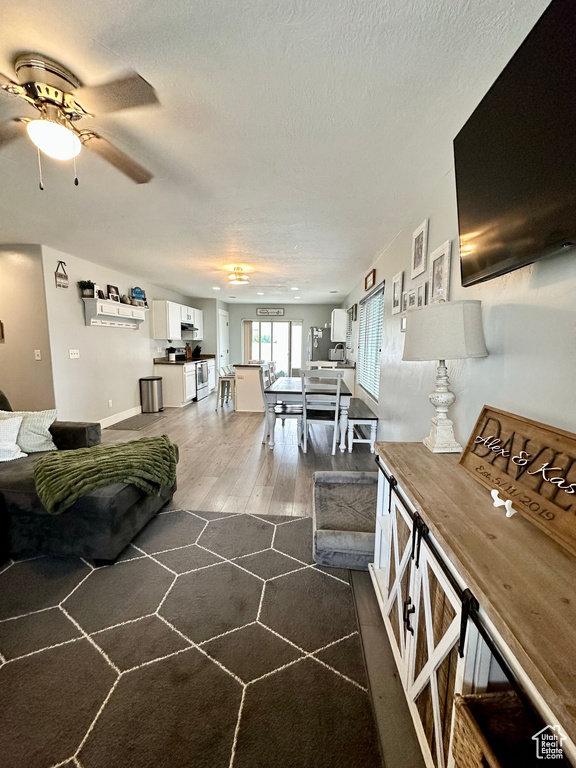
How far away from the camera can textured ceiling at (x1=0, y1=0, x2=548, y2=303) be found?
983 mm

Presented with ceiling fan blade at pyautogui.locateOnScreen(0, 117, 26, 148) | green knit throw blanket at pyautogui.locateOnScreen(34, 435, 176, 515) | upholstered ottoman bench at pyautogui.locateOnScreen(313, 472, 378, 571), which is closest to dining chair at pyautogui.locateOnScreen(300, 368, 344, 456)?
upholstered ottoman bench at pyautogui.locateOnScreen(313, 472, 378, 571)

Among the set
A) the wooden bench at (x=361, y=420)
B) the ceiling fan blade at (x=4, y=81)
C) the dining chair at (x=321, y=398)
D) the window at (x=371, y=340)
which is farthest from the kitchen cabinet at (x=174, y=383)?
the ceiling fan blade at (x=4, y=81)

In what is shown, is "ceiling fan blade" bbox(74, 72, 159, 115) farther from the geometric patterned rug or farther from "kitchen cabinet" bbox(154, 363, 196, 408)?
"kitchen cabinet" bbox(154, 363, 196, 408)

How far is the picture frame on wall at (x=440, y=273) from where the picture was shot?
179 centimetres

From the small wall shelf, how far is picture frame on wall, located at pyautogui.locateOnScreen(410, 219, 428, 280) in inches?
161

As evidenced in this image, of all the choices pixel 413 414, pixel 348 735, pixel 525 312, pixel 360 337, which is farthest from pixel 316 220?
pixel 348 735

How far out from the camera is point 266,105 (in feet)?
4.46

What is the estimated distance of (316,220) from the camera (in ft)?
8.84

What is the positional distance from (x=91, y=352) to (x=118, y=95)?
13.0ft

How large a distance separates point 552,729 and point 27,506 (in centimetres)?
235

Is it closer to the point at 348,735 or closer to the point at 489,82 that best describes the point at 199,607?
the point at 348,735

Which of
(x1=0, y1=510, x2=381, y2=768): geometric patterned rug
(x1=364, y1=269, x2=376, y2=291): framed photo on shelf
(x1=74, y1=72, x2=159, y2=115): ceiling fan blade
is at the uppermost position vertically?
(x1=74, y1=72, x2=159, y2=115): ceiling fan blade

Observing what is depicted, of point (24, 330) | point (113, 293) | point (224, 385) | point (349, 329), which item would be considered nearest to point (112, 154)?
point (24, 330)

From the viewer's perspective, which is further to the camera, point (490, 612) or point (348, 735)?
point (348, 735)
